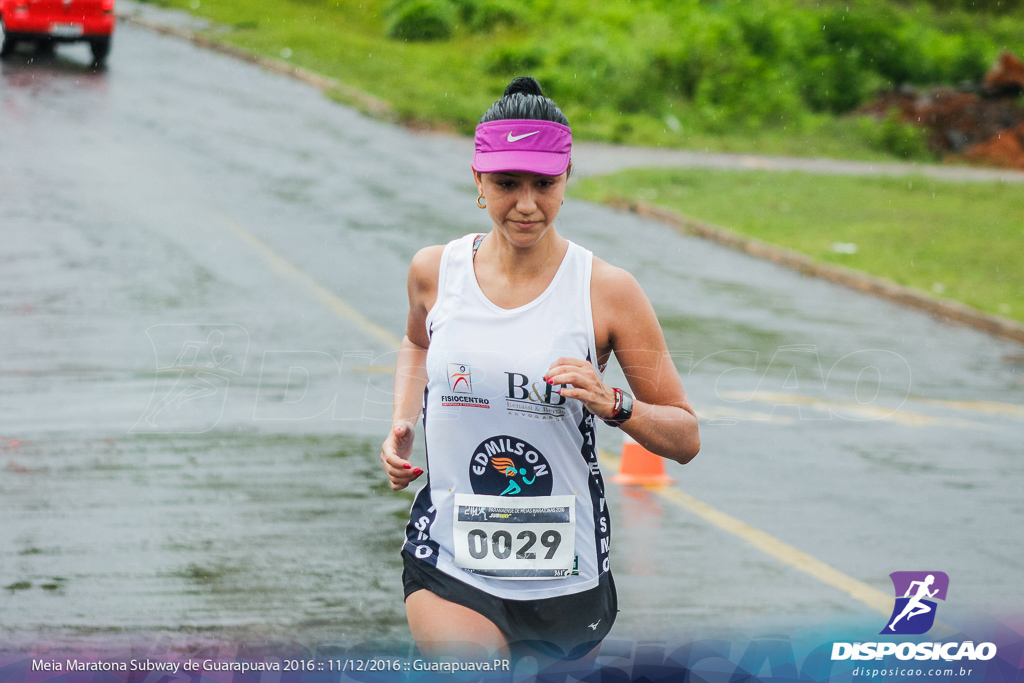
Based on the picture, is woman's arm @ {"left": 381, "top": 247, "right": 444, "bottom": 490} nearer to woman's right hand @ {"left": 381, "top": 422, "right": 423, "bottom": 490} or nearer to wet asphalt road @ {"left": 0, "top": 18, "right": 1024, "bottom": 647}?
woman's right hand @ {"left": 381, "top": 422, "right": 423, "bottom": 490}

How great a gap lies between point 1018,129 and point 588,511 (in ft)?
89.7

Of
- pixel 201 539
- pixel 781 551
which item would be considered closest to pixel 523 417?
pixel 201 539

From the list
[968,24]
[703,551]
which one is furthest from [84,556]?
[968,24]

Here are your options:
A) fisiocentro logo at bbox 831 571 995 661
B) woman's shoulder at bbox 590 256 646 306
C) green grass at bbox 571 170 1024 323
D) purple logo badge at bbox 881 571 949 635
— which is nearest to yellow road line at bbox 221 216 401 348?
purple logo badge at bbox 881 571 949 635

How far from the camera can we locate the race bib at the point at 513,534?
334 centimetres

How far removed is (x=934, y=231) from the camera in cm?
1878

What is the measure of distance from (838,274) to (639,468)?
29.2 ft

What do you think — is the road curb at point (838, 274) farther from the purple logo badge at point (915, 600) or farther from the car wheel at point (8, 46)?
the car wheel at point (8, 46)

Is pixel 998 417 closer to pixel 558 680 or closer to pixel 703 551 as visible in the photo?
pixel 703 551

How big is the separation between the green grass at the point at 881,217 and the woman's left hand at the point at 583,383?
1233 centimetres

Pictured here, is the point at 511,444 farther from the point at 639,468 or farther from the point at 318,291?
the point at 318,291

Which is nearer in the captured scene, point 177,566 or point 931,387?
point 177,566

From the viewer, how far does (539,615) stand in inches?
131

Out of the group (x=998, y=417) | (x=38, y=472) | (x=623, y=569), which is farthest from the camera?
(x=998, y=417)
